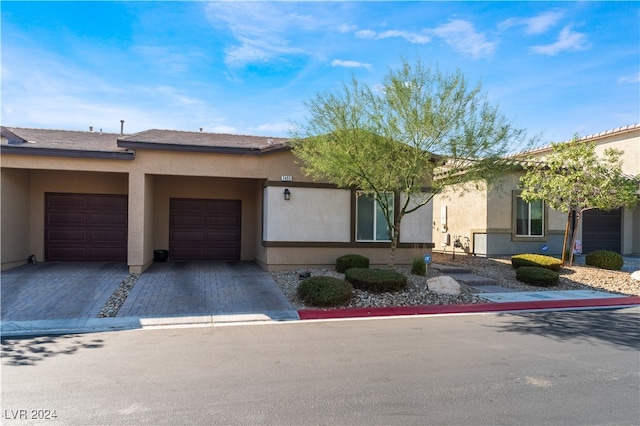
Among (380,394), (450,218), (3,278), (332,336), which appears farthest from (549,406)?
(450,218)

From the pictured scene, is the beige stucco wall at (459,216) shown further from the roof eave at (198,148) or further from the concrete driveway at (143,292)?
the concrete driveway at (143,292)

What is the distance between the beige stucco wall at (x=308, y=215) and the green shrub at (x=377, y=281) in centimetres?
305

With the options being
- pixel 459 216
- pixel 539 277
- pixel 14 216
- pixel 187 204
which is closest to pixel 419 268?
pixel 539 277

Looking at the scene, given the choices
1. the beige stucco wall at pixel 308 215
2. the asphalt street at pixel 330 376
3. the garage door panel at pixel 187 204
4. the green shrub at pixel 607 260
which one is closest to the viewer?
the asphalt street at pixel 330 376

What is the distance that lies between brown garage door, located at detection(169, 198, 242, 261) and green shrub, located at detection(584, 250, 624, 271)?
12.8m

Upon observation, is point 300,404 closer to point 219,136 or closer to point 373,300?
point 373,300

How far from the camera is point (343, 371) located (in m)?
5.77

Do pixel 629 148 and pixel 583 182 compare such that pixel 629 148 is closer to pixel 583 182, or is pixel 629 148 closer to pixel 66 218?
pixel 583 182

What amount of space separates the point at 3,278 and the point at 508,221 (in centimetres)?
1711

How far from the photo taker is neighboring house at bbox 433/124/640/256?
17656 millimetres

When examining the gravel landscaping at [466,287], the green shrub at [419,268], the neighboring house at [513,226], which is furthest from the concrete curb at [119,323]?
the neighboring house at [513,226]

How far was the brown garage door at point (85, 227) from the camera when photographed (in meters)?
14.9

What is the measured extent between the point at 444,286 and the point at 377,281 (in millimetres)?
1873

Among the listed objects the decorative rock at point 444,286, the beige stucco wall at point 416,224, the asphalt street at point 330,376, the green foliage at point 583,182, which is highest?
the green foliage at point 583,182
